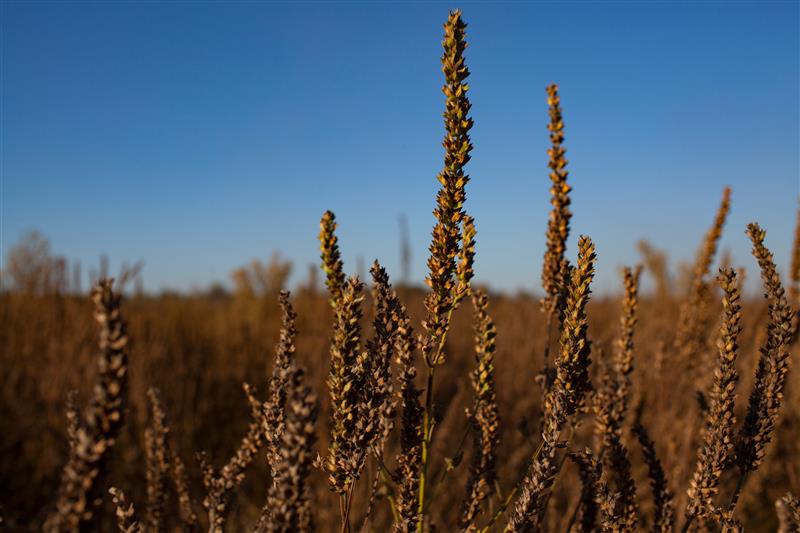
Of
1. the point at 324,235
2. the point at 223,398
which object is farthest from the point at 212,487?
the point at 223,398

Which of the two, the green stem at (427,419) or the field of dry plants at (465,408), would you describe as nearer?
the field of dry plants at (465,408)

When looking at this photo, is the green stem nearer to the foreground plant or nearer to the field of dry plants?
the field of dry plants

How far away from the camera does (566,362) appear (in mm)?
958

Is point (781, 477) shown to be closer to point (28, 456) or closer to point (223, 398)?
point (223, 398)

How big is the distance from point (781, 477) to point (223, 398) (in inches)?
208

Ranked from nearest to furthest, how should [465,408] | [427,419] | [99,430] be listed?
1. [99,430]
2. [427,419]
3. [465,408]

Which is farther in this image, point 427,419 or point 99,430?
point 427,419

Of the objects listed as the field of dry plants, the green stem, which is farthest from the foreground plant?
the green stem

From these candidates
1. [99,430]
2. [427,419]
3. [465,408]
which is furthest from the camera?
[465,408]

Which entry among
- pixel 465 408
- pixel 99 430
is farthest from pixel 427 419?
pixel 99 430

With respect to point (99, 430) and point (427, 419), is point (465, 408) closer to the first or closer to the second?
point (427, 419)

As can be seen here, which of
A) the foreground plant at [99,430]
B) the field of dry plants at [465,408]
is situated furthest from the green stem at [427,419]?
the foreground plant at [99,430]

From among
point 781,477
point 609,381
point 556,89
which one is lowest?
point 781,477

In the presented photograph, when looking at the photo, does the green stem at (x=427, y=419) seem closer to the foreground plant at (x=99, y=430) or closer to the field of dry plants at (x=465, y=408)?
the field of dry plants at (x=465, y=408)
